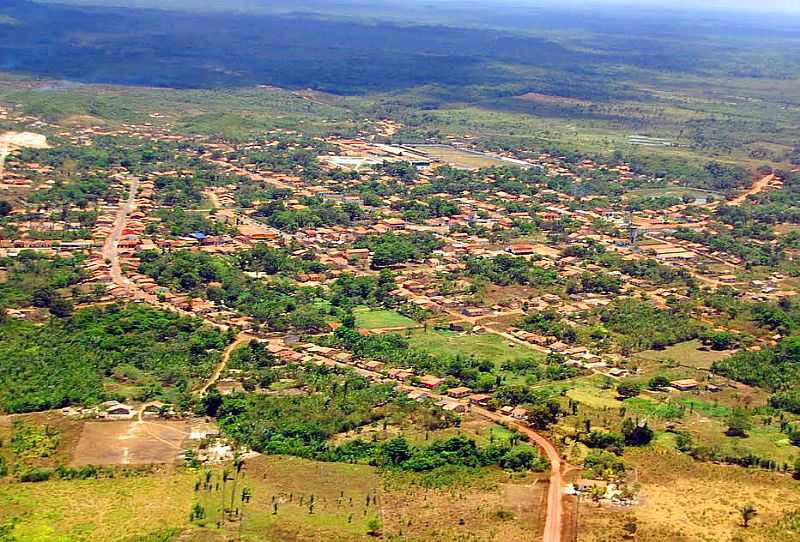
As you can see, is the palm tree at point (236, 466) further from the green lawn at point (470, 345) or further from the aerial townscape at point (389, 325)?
the green lawn at point (470, 345)

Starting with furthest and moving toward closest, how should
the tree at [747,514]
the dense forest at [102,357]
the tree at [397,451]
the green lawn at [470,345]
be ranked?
the green lawn at [470,345] → the dense forest at [102,357] → the tree at [397,451] → the tree at [747,514]

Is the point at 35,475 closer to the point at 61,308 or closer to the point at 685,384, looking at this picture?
the point at 61,308

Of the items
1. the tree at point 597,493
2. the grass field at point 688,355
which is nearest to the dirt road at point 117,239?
the grass field at point 688,355

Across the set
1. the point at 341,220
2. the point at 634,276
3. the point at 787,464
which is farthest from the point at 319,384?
the point at 341,220

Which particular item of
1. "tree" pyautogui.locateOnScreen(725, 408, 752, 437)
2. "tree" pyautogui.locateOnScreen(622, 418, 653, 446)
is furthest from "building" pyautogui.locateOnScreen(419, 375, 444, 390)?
"tree" pyautogui.locateOnScreen(725, 408, 752, 437)

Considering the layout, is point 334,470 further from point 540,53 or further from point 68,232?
point 540,53

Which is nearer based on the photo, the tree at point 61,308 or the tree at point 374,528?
the tree at point 374,528

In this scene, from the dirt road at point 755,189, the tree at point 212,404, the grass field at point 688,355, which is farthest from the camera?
the dirt road at point 755,189

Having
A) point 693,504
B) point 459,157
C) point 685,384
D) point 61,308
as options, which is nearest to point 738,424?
point 685,384

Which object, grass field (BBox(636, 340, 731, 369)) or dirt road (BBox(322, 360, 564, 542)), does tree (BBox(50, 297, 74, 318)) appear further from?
grass field (BBox(636, 340, 731, 369))
